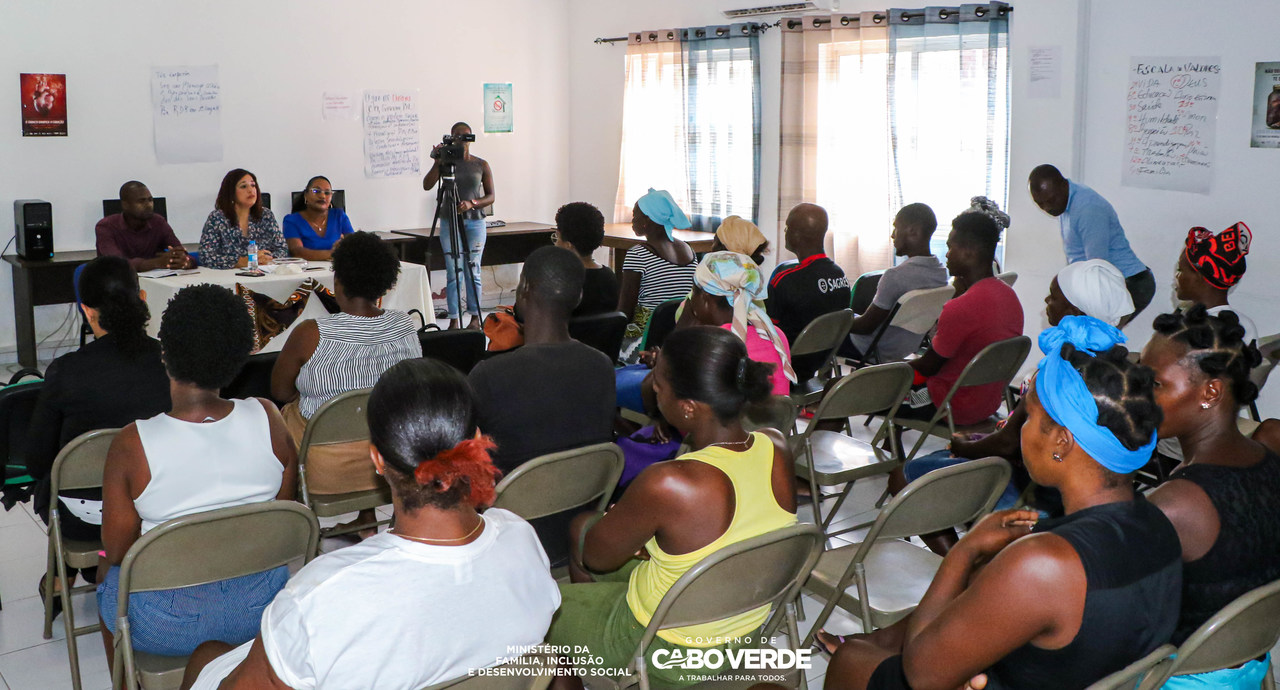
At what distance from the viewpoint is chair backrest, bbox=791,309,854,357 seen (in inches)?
159

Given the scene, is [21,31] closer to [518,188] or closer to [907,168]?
[518,188]

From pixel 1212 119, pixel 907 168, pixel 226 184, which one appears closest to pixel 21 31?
pixel 226 184

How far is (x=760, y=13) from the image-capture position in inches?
275

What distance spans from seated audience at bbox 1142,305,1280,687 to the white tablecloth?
3.65 meters

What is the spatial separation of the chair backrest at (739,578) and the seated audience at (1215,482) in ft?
2.19

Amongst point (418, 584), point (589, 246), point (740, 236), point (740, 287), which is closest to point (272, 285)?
point (589, 246)

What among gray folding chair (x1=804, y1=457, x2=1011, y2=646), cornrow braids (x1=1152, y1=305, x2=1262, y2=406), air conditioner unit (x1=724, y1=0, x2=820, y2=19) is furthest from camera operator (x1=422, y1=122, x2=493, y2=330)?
cornrow braids (x1=1152, y1=305, x2=1262, y2=406)

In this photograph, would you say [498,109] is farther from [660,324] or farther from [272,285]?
[660,324]

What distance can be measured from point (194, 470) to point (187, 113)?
5.29 metres

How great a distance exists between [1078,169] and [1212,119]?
2.37ft

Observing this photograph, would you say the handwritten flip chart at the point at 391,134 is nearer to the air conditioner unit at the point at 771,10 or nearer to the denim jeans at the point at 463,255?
the denim jeans at the point at 463,255

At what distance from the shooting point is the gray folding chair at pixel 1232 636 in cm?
163

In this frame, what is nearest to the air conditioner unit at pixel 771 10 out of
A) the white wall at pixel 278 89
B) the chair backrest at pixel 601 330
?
the white wall at pixel 278 89

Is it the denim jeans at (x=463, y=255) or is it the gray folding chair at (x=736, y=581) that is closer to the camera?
the gray folding chair at (x=736, y=581)
